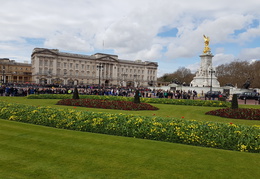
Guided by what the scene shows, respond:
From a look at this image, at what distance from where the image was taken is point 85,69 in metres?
102

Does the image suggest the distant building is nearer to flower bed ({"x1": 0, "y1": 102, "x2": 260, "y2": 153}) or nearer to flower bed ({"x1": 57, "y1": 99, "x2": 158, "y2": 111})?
flower bed ({"x1": 57, "y1": 99, "x2": 158, "y2": 111})

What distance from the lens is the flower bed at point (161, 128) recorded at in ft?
24.2

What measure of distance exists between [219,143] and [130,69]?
109 metres

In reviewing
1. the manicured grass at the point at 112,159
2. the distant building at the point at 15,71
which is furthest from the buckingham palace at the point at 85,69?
the manicured grass at the point at 112,159

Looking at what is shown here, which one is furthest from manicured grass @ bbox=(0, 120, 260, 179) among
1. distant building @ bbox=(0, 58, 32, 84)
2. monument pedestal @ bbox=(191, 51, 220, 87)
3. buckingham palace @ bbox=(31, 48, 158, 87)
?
distant building @ bbox=(0, 58, 32, 84)

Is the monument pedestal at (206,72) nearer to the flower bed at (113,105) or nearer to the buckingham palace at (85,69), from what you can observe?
the flower bed at (113,105)

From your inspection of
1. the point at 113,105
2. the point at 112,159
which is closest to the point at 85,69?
the point at 113,105

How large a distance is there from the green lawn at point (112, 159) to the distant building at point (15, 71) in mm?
98888

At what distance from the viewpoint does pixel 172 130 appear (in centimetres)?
823

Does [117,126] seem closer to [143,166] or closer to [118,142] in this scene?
[118,142]

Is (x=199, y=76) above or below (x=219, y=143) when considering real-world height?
above

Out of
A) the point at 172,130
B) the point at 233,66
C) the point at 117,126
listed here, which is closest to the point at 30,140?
the point at 117,126

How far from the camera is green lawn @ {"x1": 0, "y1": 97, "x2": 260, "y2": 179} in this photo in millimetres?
4945

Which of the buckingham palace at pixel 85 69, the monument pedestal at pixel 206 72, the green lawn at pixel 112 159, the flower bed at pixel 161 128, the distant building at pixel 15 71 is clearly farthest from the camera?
the distant building at pixel 15 71
